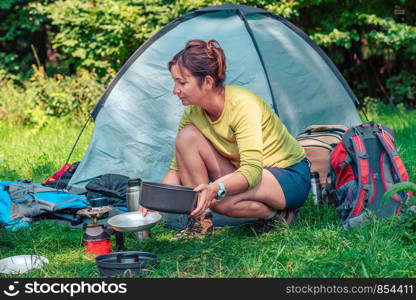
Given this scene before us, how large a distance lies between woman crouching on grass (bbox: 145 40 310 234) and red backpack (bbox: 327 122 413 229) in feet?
1.00

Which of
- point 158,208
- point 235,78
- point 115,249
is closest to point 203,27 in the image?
point 235,78

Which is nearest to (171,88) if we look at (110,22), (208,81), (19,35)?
(208,81)

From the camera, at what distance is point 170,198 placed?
2.78m

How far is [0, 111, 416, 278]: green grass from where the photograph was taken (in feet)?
9.27

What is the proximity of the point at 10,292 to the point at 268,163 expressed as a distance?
1495 mm

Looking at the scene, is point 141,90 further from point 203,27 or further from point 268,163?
point 268,163

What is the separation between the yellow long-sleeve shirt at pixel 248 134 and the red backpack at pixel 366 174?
0.35 m

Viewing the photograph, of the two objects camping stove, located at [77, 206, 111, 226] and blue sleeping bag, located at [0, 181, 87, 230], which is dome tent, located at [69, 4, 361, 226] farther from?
camping stove, located at [77, 206, 111, 226]

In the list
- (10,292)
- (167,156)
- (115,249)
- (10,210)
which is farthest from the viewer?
(167,156)

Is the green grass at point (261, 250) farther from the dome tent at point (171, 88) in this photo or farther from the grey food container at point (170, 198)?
the dome tent at point (171, 88)

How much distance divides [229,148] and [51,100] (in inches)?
204

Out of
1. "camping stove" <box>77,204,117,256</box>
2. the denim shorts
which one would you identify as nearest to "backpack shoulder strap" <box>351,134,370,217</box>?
the denim shorts

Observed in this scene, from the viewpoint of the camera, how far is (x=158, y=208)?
2.79 metres

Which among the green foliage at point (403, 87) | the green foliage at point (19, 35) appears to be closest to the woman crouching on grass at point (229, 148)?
the green foliage at point (403, 87)
